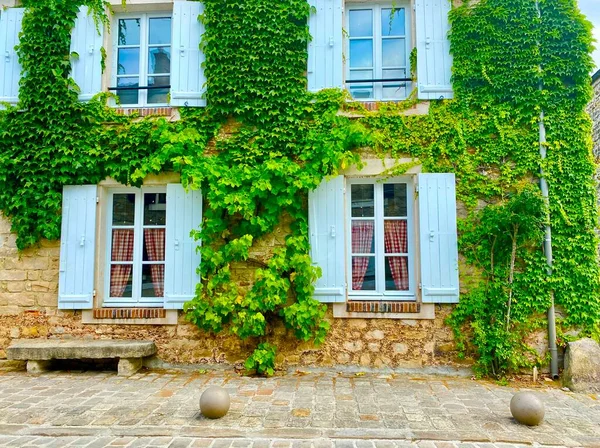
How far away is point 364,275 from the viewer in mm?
5539

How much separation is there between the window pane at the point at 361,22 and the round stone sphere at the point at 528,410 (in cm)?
469

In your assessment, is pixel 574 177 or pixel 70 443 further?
pixel 574 177

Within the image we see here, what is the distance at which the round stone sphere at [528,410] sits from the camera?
354 centimetres

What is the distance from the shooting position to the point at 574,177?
5.18m

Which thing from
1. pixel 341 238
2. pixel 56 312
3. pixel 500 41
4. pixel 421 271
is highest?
pixel 500 41

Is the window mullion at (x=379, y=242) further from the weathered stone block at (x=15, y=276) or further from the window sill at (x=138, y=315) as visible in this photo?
the weathered stone block at (x=15, y=276)

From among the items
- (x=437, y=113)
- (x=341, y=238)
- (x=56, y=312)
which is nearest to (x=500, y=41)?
(x=437, y=113)

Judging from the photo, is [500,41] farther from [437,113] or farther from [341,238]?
[341,238]

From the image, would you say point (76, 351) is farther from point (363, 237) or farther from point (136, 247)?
point (363, 237)

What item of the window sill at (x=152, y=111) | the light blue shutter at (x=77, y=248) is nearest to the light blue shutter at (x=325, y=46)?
the window sill at (x=152, y=111)

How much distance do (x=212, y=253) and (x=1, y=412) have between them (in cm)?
247

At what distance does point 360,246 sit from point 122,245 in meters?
3.10

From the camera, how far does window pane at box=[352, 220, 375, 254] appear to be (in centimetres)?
558

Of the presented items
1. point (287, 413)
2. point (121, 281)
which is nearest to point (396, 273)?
point (287, 413)
